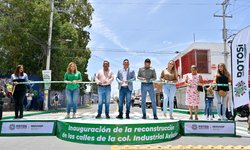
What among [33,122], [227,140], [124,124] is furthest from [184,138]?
[33,122]

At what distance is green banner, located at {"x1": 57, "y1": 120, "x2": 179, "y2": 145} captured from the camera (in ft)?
22.2

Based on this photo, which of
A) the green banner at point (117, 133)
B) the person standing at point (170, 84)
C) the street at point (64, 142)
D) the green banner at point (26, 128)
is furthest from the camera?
the person standing at point (170, 84)

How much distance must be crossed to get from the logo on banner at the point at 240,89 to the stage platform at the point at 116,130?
83 cm

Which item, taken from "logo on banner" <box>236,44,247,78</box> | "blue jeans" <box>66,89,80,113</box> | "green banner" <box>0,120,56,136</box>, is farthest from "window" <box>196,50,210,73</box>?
"green banner" <box>0,120,56,136</box>

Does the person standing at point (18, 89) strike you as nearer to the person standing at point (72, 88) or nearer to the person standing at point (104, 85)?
the person standing at point (72, 88)

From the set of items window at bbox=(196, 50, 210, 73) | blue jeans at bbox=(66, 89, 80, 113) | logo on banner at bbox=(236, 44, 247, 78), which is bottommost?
blue jeans at bbox=(66, 89, 80, 113)

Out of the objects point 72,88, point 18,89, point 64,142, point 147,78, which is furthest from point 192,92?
Answer: point 18,89

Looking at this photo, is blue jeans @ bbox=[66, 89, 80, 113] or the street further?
blue jeans @ bbox=[66, 89, 80, 113]

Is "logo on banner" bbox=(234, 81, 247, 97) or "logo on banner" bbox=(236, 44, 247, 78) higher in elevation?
"logo on banner" bbox=(236, 44, 247, 78)

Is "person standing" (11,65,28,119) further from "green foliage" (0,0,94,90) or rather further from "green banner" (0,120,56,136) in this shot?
"green foliage" (0,0,94,90)

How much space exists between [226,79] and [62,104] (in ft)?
96.6

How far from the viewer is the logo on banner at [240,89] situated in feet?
26.3

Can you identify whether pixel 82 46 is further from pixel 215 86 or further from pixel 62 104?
pixel 215 86

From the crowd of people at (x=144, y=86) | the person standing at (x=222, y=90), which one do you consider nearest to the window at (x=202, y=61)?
the person standing at (x=222, y=90)
